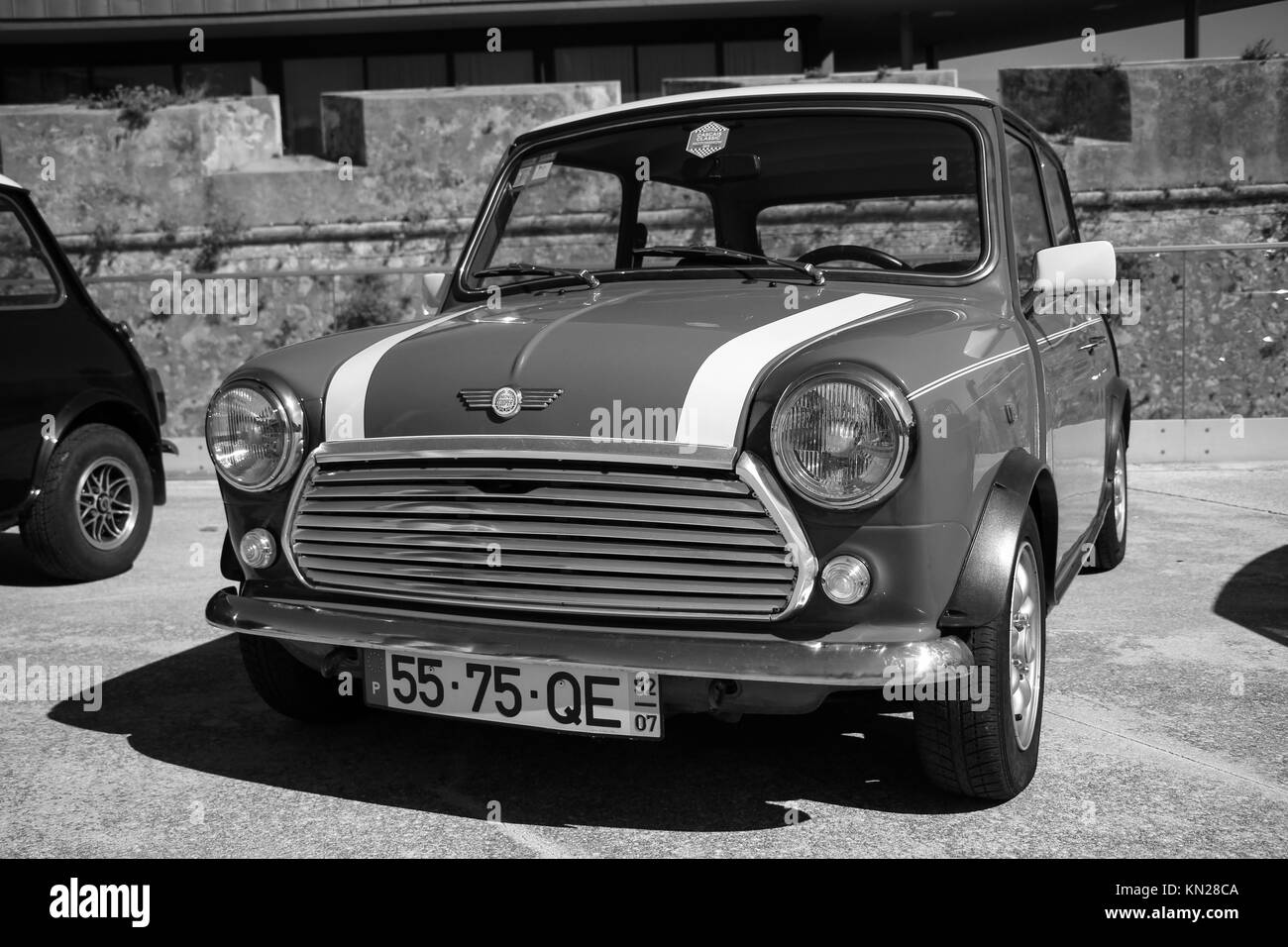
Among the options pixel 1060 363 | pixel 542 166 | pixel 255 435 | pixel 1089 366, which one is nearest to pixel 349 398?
pixel 255 435

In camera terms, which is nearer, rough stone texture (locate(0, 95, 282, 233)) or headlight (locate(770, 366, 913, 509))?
headlight (locate(770, 366, 913, 509))

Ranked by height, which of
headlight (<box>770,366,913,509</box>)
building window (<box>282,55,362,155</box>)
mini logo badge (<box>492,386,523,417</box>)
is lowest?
headlight (<box>770,366,913,509</box>)

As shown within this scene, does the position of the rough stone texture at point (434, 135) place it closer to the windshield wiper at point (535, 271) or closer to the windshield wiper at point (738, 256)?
the windshield wiper at point (535, 271)

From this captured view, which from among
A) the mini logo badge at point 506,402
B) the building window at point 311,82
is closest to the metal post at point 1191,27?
Result: the building window at point 311,82

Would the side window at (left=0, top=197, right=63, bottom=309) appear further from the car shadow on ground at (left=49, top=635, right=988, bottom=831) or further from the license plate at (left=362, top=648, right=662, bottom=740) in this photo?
the license plate at (left=362, top=648, right=662, bottom=740)

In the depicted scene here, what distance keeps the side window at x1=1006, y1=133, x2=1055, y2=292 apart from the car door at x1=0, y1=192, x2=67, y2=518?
415 centimetres

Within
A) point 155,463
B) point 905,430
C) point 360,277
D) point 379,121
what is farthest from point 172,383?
point 905,430

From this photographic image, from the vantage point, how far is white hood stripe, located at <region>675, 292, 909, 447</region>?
2641 mm

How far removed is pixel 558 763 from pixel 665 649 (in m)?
0.85

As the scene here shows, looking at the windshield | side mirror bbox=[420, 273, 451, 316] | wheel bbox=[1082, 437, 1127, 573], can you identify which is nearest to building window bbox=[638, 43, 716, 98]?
wheel bbox=[1082, 437, 1127, 573]

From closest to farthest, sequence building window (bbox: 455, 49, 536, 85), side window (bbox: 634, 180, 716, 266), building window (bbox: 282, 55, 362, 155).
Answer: side window (bbox: 634, 180, 716, 266), building window (bbox: 455, 49, 536, 85), building window (bbox: 282, 55, 362, 155)

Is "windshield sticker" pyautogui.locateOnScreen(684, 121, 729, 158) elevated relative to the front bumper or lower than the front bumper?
elevated

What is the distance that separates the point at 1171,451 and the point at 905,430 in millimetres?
7331

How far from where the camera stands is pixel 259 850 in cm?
284
